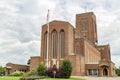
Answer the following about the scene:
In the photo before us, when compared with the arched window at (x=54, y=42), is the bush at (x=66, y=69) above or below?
below

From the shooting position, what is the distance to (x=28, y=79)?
31156mm

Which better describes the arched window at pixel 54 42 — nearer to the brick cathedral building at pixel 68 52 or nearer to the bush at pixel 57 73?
the brick cathedral building at pixel 68 52

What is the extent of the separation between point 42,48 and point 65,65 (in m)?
20.7

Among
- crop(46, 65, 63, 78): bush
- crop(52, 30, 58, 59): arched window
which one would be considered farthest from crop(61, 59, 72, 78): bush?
crop(52, 30, 58, 59): arched window

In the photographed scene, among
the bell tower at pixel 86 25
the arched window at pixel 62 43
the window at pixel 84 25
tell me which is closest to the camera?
the arched window at pixel 62 43

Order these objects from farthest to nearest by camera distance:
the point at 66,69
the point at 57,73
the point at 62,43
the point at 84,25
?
1. the point at 84,25
2. the point at 62,43
3. the point at 66,69
4. the point at 57,73

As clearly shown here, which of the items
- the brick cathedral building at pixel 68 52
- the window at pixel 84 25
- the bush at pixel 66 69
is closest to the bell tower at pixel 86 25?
the window at pixel 84 25

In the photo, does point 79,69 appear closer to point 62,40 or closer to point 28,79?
point 62,40

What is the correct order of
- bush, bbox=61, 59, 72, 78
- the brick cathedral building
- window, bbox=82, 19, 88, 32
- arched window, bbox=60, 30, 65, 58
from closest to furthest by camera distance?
bush, bbox=61, 59, 72, 78, the brick cathedral building, arched window, bbox=60, 30, 65, 58, window, bbox=82, 19, 88, 32

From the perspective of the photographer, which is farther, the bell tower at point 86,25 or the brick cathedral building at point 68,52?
the bell tower at point 86,25

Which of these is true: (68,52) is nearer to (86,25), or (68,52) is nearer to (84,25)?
(84,25)

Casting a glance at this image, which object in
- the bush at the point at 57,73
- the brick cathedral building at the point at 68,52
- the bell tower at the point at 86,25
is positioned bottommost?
the bush at the point at 57,73

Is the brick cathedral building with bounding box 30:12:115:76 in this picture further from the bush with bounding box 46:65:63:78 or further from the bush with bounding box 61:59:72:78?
the bush with bounding box 46:65:63:78

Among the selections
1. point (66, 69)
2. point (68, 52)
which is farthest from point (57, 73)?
point (68, 52)
